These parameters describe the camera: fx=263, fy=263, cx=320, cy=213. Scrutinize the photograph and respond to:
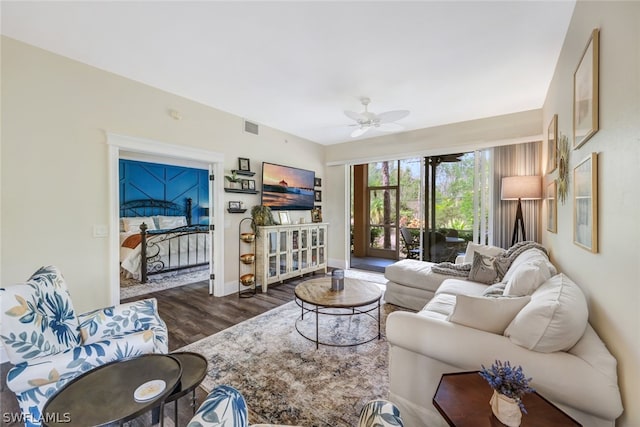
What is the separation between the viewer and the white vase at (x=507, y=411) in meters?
0.96

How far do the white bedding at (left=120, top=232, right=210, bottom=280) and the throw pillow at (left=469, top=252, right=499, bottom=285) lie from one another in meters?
5.22

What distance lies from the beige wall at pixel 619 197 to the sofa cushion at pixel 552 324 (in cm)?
14

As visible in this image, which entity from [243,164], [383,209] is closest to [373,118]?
[243,164]

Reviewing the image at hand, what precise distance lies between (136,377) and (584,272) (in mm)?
2669

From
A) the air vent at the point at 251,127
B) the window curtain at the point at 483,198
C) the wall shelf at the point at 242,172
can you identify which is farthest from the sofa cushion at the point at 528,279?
the air vent at the point at 251,127

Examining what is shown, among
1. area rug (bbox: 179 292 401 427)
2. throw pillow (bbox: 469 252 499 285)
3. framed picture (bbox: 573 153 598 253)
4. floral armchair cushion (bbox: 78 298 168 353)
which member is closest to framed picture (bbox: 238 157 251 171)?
area rug (bbox: 179 292 401 427)

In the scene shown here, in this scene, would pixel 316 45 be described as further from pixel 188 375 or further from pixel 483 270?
pixel 483 270

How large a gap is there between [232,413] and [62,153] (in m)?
3.12

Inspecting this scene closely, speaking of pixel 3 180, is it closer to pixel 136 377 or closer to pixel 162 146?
pixel 162 146

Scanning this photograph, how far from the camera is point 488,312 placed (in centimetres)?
151

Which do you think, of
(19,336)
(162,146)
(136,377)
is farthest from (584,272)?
(162,146)

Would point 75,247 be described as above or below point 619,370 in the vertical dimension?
above

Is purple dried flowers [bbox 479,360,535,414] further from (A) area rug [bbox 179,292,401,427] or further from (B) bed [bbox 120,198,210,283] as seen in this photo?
(B) bed [bbox 120,198,210,283]

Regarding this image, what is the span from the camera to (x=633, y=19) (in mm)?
1077
